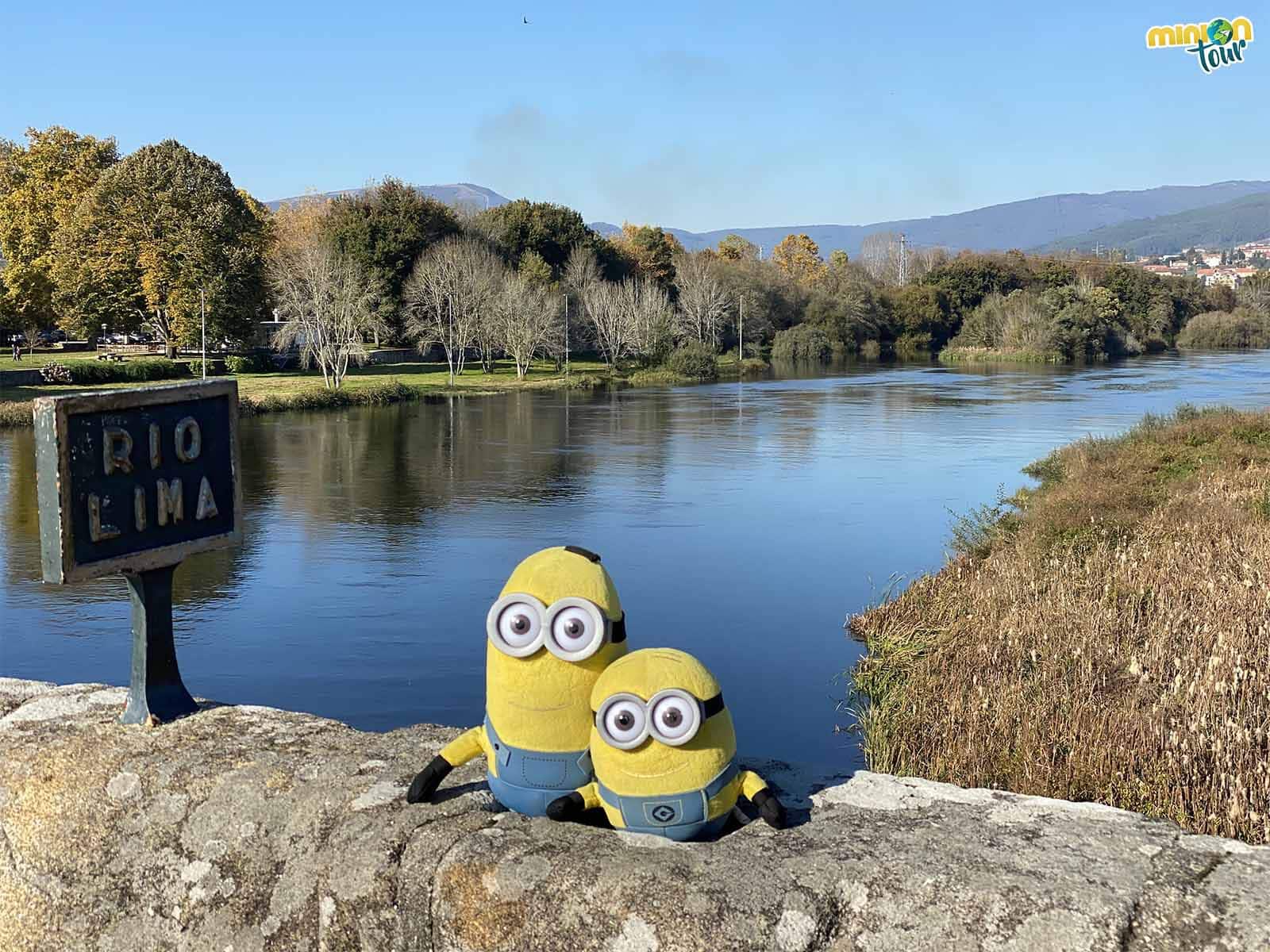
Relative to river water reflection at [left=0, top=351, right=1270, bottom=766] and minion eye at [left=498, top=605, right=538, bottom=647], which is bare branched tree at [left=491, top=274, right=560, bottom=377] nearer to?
river water reflection at [left=0, top=351, right=1270, bottom=766]

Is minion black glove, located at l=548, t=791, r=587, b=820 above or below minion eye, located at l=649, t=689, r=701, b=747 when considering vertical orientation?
below

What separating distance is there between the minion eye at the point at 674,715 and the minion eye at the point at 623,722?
0.16 feet

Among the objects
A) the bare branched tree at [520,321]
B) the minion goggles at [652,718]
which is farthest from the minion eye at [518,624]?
the bare branched tree at [520,321]

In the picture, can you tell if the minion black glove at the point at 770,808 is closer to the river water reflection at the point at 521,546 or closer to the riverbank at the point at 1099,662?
the riverbank at the point at 1099,662

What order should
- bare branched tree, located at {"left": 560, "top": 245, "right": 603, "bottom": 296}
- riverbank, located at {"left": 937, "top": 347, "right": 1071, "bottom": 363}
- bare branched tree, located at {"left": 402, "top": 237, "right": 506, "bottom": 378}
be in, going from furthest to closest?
riverbank, located at {"left": 937, "top": 347, "right": 1071, "bottom": 363} → bare branched tree, located at {"left": 560, "top": 245, "right": 603, "bottom": 296} → bare branched tree, located at {"left": 402, "top": 237, "right": 506, "bottom": 378}

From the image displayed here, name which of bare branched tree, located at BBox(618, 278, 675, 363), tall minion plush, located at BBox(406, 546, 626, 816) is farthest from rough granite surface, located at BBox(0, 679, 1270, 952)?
bare branched tree, located at BBox(618, 278, 675, 363)

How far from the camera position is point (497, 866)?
14.4ft

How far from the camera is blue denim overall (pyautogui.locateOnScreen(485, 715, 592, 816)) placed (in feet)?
16.0

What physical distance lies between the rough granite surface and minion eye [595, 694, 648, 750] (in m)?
0.41

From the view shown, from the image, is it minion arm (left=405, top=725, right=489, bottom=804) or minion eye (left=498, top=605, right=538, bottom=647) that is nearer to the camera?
minion eye (left=498, top=605, right=538, bottom=647)

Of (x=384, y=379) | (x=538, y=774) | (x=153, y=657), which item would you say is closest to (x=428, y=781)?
(x=538, y=774)

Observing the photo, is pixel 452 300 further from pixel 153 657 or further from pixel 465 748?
pixel 465 748

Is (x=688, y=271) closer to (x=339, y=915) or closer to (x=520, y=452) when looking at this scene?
(x=520, y=452)

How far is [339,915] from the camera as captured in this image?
15.1 ft
